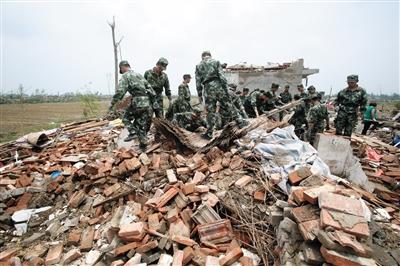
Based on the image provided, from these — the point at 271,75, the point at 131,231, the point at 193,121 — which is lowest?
the point at 131,231

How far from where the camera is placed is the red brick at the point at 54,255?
3.37 metres

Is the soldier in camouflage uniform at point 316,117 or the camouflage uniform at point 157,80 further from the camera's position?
the camouflage uniform at point 157,80

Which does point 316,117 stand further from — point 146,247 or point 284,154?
point 146,247

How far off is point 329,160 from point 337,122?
1.48 m

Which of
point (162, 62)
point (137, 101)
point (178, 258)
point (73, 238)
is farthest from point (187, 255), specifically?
point (162, 62)

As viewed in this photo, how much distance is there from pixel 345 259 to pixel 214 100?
3.73 meters

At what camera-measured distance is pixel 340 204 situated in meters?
2.47

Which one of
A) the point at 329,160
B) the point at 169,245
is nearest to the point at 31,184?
the point at 169,245

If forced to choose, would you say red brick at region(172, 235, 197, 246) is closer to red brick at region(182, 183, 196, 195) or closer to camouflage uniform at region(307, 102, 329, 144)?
red brick at region(182, 183, 196, 195)

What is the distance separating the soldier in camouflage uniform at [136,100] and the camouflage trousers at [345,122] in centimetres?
433

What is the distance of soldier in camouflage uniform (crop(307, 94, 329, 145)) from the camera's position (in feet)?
20.7

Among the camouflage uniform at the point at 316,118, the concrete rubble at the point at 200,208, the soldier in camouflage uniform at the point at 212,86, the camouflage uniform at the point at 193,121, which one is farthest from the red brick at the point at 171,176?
the camouflage uniform at the point at 316,118

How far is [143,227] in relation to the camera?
3258mm

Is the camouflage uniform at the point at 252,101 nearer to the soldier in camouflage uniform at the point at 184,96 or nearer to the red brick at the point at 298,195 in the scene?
the soldier in camouflage uniform at the point at 184,96
